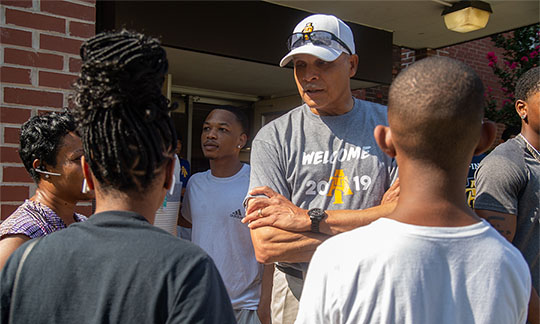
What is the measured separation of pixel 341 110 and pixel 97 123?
1496 millimetres

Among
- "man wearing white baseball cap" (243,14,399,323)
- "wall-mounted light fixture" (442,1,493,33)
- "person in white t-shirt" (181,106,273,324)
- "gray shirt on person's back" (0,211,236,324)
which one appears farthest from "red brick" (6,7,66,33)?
"wall-mounted light fixture" (442,1,493,33)

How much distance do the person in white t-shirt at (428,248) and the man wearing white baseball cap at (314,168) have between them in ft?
2.64

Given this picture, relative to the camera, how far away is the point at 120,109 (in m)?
1.23

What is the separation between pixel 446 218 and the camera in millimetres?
1240

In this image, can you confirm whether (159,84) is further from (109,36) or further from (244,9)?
(244,9)

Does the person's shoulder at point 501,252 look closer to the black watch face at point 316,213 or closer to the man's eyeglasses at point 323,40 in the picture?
the black watch face at point 316,213

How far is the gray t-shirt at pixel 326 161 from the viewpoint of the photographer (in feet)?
7.44

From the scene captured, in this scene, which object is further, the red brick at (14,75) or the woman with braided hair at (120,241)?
the red brick at (14,75)

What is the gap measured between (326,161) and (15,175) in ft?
6.06

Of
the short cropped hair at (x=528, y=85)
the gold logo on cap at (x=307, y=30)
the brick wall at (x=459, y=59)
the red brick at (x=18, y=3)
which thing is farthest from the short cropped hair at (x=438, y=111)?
the brick wall at (x=459, y=59)

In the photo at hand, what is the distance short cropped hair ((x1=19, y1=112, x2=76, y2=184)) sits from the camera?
2.18m

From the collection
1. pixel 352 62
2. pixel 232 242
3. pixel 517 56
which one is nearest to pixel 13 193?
pixel 232 242

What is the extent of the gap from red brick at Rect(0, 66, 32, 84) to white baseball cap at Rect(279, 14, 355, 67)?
5.18 feet

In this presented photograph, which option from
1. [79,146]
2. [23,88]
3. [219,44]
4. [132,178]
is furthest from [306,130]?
[219,44]
